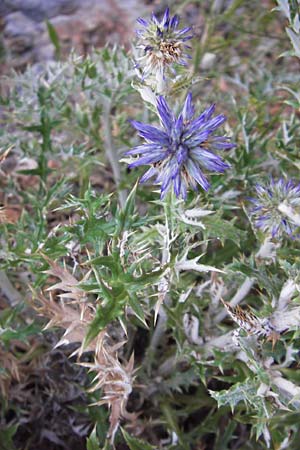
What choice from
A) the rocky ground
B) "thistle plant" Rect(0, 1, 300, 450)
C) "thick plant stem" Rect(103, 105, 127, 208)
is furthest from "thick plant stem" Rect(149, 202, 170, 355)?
the rocky ground

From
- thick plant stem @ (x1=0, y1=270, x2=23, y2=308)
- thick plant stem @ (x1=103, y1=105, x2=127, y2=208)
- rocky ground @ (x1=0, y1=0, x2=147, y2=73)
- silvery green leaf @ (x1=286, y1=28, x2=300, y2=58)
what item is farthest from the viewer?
rocky ground @ (x1=0, y1=0, x2=147, y2=73)

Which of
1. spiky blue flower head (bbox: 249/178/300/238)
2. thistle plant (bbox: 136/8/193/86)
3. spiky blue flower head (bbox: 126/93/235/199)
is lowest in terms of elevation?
spiky blue flower head (bbox: 249/178/300/238)

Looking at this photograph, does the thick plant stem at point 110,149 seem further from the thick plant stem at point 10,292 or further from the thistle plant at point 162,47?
the thistle plant at point 162,47

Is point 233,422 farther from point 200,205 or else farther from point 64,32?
point 64,32

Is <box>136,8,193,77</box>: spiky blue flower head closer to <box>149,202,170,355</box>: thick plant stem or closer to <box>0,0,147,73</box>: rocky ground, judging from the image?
<box>149,202,170,355</box>: thick plant stem

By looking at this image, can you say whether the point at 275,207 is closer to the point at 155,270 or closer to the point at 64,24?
the point at 155,270

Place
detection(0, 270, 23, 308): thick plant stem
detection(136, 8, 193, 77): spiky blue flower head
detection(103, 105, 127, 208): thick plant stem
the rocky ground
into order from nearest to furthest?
detection(136, 8, 193, 77): spiky blue flower head
detection(0, 270, 23, 308): thick plant stem
detection(103, 105, 127, 208): thick plant stem
the rocky ground

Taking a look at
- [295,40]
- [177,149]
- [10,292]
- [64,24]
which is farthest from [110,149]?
[64,24]

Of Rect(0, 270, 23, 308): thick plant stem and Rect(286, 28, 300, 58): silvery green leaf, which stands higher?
Rect(286, 28, 300, 58): silvery green leaf

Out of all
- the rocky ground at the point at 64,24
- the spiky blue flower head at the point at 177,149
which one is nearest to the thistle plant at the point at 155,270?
the spiky blue flower head at the point at 177,149
